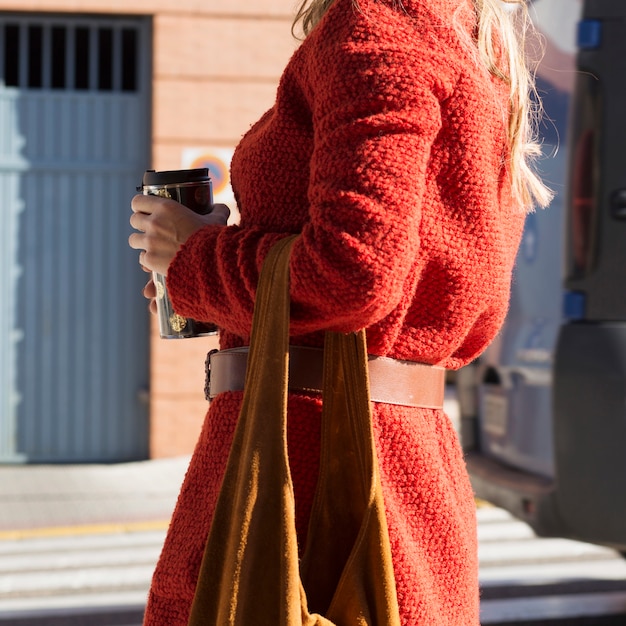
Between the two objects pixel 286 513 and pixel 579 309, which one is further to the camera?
pixel 579 309

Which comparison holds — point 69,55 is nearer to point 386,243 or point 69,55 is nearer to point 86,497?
point 86,497

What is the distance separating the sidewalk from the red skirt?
199 inches

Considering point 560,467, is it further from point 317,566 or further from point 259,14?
point 259,14

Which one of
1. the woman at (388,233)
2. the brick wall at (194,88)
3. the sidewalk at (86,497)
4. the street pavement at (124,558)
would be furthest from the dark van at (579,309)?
the brick wall at (194,88)

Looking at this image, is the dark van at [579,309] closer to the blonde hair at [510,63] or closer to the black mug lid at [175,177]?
the blonde hair at [510,63]

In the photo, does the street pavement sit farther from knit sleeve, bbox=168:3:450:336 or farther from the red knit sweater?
knit sleeve, bbox=168:3:450:336

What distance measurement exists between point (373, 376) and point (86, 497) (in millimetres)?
6265

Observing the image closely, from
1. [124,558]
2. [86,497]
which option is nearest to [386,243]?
[124,558]

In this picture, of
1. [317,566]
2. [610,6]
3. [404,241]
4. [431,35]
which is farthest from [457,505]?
[610,6]

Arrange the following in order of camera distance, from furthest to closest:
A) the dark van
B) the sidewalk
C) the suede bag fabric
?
the sidewalk → the dark van → the suede bag fabric

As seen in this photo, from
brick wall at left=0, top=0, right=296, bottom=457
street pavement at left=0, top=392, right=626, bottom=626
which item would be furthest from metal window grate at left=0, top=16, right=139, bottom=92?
street pavement at left=0, top=392, right=626, bottom=626

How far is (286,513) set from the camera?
1422 millimetres

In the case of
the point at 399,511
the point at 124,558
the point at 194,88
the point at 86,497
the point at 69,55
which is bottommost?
the point at 86,497

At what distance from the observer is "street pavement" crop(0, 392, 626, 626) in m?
4.73
